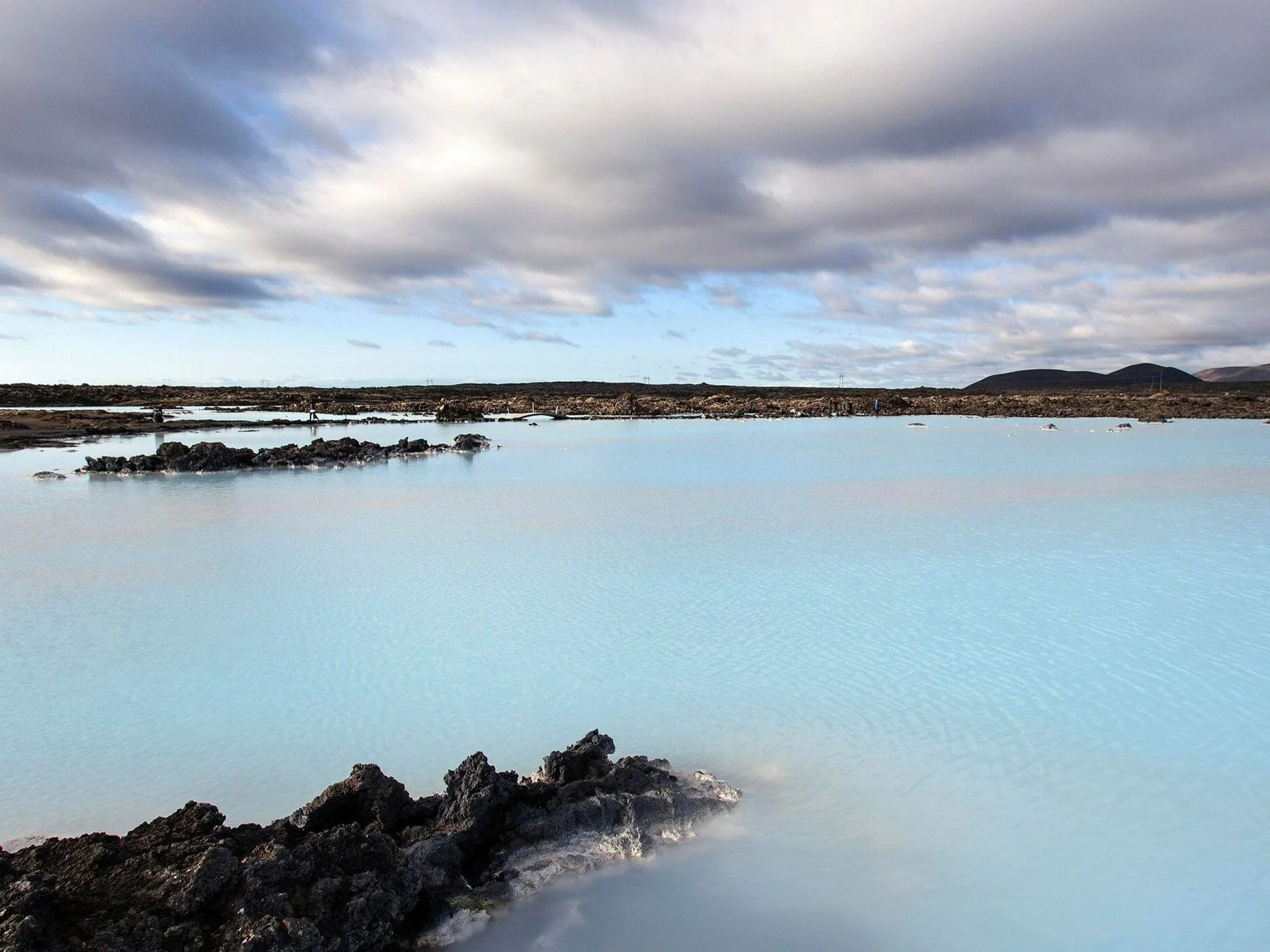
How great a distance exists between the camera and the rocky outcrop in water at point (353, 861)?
2.74m

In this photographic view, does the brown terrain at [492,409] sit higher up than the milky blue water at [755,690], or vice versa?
the brown terrain at [492,409]

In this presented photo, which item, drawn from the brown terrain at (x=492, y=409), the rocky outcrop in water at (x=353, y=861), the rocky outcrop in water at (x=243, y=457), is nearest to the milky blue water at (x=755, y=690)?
the rocky outcrop in water at (x=353, y=861)

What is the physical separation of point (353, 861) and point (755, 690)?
322 centimetres

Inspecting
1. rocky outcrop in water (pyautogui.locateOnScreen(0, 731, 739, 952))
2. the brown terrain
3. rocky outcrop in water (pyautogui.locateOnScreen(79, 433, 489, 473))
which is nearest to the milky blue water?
rocky outcrop in water (pyautogui.locateOnScreen(0, 731, 739, 952))

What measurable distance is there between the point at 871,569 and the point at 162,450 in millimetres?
18365

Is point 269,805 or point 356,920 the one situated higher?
point 356,920

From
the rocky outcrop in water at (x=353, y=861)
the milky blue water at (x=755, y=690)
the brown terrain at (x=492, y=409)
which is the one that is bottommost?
the milky blue water at (x=755, y=690)

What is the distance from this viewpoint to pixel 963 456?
888 inches

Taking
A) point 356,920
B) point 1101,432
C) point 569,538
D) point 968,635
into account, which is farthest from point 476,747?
point 1101,432

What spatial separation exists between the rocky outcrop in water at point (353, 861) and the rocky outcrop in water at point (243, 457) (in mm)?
18642

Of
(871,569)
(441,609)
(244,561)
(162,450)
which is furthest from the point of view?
(162,450)

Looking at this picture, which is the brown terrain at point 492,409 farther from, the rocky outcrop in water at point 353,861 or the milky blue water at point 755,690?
the rocky outcrop in water at point 353,861

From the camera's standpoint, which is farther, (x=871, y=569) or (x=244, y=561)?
(x=244, y=561)

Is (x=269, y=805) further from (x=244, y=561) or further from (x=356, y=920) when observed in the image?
(x=244, y=561)
